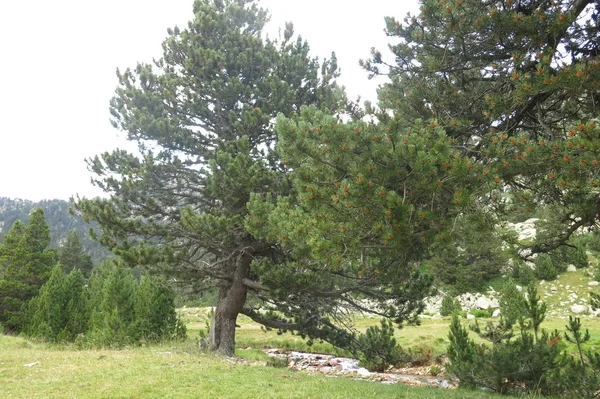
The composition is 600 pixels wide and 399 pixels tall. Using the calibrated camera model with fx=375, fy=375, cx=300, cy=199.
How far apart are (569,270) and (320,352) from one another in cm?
1917

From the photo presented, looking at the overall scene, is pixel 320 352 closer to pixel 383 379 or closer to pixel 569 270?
pixel 383 379

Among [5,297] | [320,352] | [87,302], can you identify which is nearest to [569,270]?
[320,352]

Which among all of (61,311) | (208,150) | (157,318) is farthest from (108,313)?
(208,150)

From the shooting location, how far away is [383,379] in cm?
1059

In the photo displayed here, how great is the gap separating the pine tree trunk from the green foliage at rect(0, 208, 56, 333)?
58.7 ft

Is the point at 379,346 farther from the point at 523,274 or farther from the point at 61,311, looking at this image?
the point at 523,274

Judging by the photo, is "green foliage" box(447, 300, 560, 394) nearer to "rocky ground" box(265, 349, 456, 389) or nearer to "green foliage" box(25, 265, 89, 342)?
"rocky ground" box(265, 349, 456, 389)

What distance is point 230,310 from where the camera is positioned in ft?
37.6

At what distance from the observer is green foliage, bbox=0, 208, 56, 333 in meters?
22.8

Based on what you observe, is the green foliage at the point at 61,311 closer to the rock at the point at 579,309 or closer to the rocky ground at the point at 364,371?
the rocky ground at the point at 364,371

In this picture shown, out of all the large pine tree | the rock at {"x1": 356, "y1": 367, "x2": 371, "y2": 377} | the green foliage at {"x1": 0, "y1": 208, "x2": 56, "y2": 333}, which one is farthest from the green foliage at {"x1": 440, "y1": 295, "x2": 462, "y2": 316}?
the green foliage at {"x1": 0, "y1": 208, "x2": 56, "y2": 333}

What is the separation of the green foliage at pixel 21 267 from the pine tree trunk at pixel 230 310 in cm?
1789

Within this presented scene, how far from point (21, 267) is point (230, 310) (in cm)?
2002

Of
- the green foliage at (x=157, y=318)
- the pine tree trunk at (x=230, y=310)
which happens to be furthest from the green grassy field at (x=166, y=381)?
the green foliage at (x=157, y=318)
